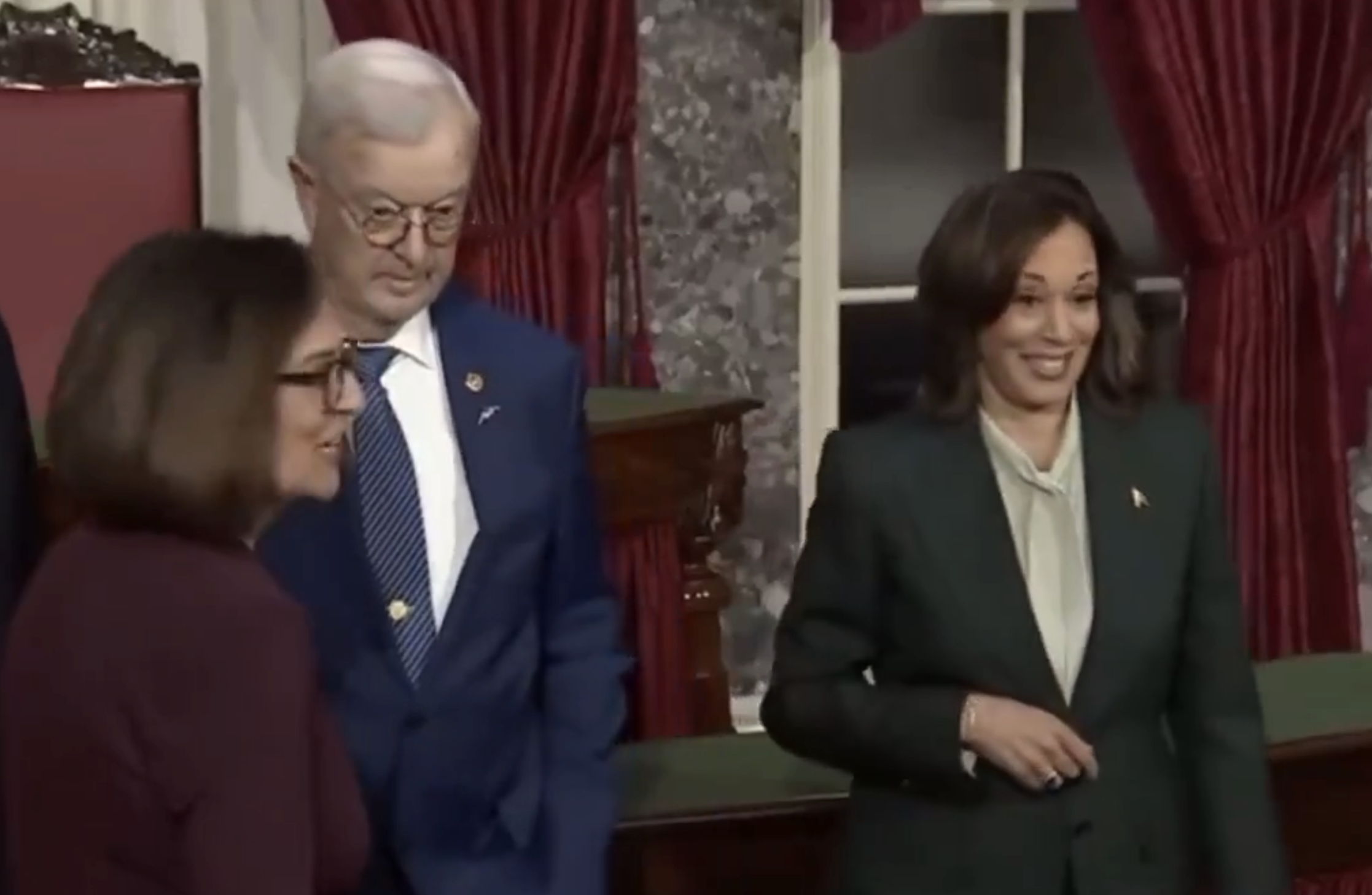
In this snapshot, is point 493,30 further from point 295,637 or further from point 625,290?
point 295,637

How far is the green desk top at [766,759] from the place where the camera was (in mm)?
2705

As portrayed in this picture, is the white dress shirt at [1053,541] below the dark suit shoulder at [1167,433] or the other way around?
below

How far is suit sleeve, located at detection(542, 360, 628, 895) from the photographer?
1.96 m

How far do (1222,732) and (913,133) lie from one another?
2.16 metres

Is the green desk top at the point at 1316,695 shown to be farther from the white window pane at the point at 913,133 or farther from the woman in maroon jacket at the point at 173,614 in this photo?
the woman in maroon jacket at the point at 173,614

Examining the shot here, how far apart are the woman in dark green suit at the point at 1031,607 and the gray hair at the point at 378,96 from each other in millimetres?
551

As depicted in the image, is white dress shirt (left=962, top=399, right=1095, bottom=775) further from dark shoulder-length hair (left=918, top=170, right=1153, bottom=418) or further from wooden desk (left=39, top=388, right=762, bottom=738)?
wooden desk (left=39, top=388, right=762, bottom=738)

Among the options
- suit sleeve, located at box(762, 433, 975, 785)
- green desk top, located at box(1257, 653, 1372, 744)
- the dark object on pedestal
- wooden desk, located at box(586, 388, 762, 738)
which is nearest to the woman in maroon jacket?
suit sleeve, located at box(762, 433, 975, 785)

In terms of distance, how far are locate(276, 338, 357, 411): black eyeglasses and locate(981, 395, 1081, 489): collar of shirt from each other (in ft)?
2.50

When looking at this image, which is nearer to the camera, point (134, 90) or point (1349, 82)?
point (134, 90)

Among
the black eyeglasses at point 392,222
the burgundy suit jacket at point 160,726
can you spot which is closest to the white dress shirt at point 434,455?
the black eyeglasses at point 392,222

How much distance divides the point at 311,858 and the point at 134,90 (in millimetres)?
2184

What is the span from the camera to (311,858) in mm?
1448

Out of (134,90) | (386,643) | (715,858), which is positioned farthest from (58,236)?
(386,643)
